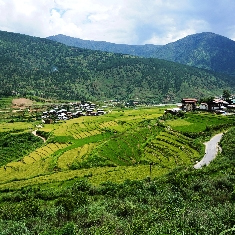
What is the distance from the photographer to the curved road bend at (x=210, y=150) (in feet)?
209

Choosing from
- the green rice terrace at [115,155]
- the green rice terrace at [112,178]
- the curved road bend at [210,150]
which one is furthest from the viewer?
the green rice terrace at [115,155]

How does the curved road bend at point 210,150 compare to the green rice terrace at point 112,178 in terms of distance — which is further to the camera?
the curved road bend at point 210,150

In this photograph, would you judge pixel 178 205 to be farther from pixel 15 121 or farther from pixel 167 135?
pixel 15 121

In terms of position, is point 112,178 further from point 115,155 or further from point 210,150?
point 210,150

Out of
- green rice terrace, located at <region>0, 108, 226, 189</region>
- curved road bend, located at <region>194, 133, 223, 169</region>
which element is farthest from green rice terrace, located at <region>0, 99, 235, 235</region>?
curved road bend, located at <region>194, 133, 223, 169</region>

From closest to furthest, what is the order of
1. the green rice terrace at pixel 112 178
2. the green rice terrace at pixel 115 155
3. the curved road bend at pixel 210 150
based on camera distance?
1. the green rice terrace at pixel 112 178
2. the curved road bend at pixel 210 150
3. the green rice terrace at pixel 115 155

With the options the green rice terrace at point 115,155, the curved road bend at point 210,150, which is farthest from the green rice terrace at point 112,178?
the curved road bend at point 210,150

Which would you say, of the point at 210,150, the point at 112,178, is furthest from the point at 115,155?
the point at 210,150

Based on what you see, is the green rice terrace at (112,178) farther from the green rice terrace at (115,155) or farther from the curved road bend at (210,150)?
the curved road bend at (210,150)

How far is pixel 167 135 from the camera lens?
263 feet

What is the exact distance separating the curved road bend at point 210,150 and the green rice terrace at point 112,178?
1561 mm

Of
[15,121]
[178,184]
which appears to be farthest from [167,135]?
[15,121]

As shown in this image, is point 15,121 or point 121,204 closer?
point 121,204

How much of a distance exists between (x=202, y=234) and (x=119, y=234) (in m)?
7.86
